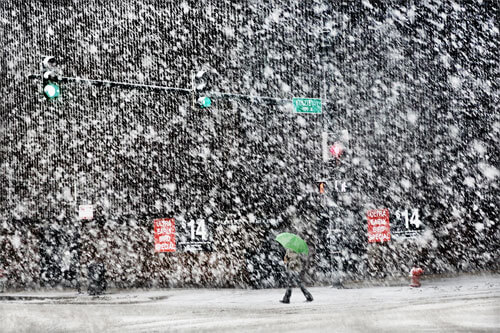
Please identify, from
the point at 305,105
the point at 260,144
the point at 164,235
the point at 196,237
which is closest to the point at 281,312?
the point at 305,105

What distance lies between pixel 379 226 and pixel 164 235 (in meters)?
7.93

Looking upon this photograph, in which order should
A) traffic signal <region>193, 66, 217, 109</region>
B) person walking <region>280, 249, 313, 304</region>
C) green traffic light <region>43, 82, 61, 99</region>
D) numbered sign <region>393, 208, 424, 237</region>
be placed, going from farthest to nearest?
numbered sign <region>393, 208, 424, 237</region> < traffic signal <region>193, 66, 217, 109</region> < person walking <region>280, 249, 313, 304</region> < green traffic light <region>43, 82, 61, 99</region>

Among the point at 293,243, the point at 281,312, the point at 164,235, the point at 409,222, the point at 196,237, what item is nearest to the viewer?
the point at 281,312

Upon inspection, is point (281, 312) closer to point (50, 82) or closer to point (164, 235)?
point (50, 82)

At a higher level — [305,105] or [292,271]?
[305,105]

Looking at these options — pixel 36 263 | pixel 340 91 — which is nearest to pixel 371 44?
pixel 340 91

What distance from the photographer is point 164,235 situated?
82.2ft

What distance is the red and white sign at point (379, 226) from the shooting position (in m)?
20.8

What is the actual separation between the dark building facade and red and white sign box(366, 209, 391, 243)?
11.8 ft

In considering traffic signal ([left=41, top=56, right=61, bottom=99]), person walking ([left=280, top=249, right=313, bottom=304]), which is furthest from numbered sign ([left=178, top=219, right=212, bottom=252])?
traffic signal ([left=41, top=56, right=61, bottom=99])

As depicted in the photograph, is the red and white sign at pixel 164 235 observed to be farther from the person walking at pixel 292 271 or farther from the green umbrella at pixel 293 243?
the green umbrella at pixel 293 243

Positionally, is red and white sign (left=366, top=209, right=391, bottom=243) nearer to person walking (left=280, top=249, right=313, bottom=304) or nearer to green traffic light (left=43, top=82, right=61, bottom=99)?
person walking (left=280, top=249, right=313, bottom=304)

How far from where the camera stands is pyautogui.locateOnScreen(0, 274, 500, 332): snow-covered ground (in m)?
11.4

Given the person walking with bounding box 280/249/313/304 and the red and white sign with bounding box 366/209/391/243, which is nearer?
the person walking with bounding box 280/249/313/304
